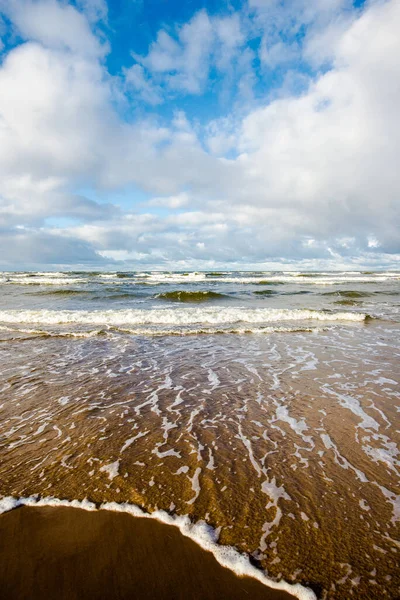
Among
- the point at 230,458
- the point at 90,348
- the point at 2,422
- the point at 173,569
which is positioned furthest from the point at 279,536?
the point at 90,348

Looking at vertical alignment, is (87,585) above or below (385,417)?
above

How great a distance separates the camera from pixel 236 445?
Result: 3887 mm

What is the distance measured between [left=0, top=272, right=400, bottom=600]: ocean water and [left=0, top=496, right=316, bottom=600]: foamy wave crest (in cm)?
2

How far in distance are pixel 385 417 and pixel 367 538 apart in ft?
8.81

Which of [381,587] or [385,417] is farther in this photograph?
[385,417]

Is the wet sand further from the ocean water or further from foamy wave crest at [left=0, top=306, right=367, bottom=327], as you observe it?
foamy wave crest at [left=0, top=306, right=367, bottom=327]

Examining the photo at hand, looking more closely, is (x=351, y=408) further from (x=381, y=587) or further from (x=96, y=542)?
(x=96, y=542)

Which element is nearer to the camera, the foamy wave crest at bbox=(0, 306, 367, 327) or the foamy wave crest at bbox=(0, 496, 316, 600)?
the foamy wave crest at bbox=(0, 496, 316, 600)

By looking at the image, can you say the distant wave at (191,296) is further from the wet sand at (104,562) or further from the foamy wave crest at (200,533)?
the wet sand at (104,562)

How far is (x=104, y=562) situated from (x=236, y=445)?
2.02 m

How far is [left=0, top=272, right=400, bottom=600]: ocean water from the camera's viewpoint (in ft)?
7.95

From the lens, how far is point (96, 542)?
7.97 feet

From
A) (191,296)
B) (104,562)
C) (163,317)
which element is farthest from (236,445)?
(191,296)

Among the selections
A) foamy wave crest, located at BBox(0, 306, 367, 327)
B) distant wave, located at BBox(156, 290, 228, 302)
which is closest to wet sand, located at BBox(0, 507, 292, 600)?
foamy wave crest, located at BBox(0, 306, 367, 327)
